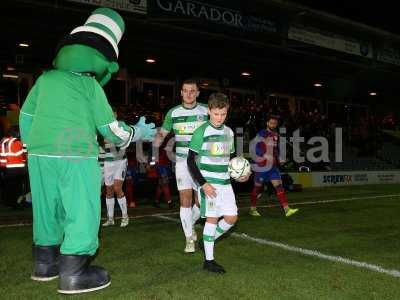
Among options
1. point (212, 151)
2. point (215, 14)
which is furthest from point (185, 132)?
point (215, 14)

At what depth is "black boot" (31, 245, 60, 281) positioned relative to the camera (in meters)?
4.30

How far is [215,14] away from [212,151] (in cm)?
1086

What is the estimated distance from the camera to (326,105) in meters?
31.6

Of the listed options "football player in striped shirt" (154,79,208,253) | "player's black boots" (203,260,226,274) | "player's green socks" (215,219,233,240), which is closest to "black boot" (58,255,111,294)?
"player's black boots" (203,260,226,274)

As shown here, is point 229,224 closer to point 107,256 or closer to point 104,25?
point 107,256

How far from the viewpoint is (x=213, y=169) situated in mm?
5219

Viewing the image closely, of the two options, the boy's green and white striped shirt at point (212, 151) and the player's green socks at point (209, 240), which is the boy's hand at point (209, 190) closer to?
the boy's green and white striped shirt at point (212, 151)

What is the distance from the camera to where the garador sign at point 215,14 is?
13883mm

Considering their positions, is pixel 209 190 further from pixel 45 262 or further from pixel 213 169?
pixel 45 262

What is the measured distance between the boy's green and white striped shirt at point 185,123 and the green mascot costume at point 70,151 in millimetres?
1839

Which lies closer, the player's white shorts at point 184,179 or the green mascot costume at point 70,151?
the green mascot costume at point 70,151

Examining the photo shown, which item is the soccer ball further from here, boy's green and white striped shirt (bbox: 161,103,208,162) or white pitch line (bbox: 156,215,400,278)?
white pitch line (bbox: 156,215,400,278)

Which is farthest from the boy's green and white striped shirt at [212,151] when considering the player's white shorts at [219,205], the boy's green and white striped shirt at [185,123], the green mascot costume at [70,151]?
the green mascot costume at [70,151]

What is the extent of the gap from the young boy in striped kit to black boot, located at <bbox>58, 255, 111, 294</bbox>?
139cm
